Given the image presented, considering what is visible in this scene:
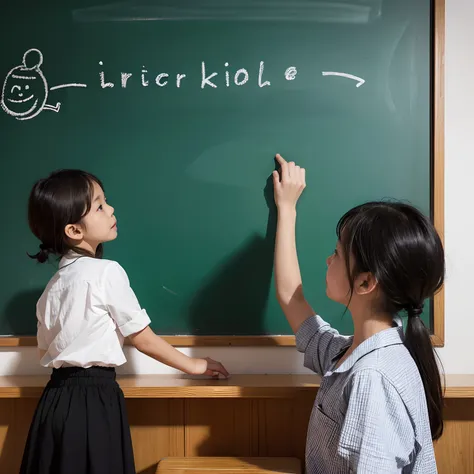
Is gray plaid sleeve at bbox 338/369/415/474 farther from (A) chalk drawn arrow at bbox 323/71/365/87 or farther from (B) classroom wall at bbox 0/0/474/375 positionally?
(A) chalk drawn arrow at bbox 323/71/365/87

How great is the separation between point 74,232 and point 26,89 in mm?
540

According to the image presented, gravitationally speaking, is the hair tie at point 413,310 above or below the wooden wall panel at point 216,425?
above

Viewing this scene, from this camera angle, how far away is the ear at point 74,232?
5.24ft

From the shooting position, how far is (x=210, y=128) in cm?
178

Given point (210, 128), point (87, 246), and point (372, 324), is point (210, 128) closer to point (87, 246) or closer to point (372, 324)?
point (87, 246)

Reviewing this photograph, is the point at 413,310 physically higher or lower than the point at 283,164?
lower

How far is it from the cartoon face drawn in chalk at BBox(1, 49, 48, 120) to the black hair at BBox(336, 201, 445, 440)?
107 centimetres

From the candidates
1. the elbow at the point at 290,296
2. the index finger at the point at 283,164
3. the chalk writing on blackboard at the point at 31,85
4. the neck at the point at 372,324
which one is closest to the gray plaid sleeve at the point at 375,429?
the neck at the point at 372,324

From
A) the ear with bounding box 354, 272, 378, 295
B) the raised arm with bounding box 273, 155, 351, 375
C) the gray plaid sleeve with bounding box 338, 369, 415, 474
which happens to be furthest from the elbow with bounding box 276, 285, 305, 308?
the gray plaid sleeve with bounding box 338, 369, 415, 474

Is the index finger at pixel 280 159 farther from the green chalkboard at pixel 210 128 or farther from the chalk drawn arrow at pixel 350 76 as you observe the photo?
the chalk drawn arrow at pixel 350 76

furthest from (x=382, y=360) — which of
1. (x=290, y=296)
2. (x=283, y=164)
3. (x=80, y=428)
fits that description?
(x=80, y=428)

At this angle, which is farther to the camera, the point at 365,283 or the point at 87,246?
the point at 87,246

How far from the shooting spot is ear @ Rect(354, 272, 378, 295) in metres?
1.33

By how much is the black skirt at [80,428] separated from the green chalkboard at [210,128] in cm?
30
